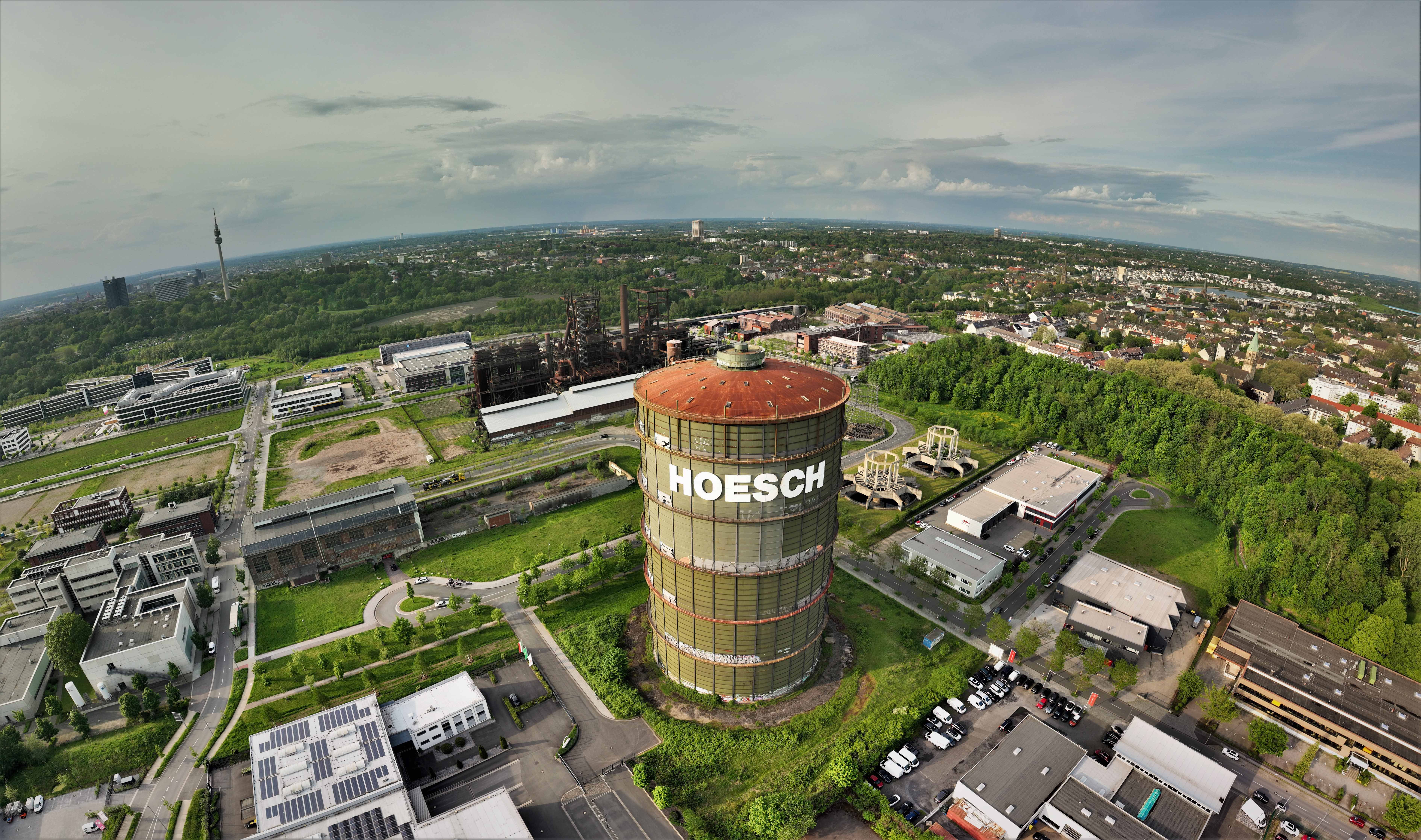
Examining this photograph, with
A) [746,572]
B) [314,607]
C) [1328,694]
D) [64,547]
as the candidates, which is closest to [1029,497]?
[1328,694]

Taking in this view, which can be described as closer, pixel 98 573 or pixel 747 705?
pixel 747 705

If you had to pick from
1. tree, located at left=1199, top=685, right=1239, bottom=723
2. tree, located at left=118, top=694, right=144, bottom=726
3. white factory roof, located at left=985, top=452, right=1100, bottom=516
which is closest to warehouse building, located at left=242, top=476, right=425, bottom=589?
tree, located at left=118, top=694, right=144, bottom=726

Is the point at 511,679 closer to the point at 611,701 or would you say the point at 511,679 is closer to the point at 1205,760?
the point at 611,701

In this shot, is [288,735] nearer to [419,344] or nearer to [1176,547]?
[1176,547]

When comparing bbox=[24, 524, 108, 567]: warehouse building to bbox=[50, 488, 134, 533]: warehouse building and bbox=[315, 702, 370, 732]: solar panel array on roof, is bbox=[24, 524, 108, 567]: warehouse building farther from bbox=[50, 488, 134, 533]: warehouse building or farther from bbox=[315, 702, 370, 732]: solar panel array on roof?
bbox=[315, 702, 370, 732]: solar panel array on roof

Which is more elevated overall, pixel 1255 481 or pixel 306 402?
pixel 306 402

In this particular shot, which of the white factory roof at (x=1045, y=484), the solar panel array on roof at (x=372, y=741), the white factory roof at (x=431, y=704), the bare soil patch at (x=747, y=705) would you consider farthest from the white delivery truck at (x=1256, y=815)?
the solar panel array on roof at (x=372, y=741)

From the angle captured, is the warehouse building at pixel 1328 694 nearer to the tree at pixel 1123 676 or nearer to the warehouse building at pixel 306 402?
the tree at pixel 1123 676
